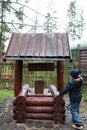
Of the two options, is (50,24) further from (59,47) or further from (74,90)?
(74,90)

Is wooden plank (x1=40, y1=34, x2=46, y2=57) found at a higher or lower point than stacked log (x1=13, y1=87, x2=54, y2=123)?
higher

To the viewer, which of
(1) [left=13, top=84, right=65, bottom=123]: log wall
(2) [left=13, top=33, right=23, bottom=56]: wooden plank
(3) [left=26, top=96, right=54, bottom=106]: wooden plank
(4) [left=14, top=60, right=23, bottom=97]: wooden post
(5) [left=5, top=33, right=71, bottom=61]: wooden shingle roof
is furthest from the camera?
(4) [left=14, top=60, right=23, bottom=97]: wooden post

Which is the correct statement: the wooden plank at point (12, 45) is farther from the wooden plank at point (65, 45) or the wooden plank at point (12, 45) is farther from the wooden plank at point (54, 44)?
the wooden plank at point (65, 45)

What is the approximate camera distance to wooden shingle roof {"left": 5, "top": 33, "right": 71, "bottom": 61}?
727 centimetres

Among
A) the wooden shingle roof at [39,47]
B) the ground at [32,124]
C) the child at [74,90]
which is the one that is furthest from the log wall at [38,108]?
the wooden shingle roof at [39,47]

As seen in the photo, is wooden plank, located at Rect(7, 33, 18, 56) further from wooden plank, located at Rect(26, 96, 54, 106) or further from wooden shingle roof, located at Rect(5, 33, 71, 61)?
wooden plank, located at Rect(26, 96, 54, 106)

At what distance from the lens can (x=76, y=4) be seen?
139ft

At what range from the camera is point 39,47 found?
779 centimetres

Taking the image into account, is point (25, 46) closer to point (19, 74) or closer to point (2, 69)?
point (19, 74)

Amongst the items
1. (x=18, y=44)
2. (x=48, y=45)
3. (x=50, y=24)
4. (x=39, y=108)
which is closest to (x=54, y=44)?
(x=48, y=45)

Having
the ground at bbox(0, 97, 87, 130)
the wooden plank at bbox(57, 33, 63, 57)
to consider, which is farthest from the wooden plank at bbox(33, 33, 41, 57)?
the ground at bbox(0, 97, 87, 130)

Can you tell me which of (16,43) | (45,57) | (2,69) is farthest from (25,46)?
(2,69)

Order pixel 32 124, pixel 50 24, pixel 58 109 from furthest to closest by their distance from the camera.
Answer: pixel 50 24
pixel 58 109
pixel 32 124

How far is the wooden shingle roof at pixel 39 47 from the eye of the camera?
286 inches
